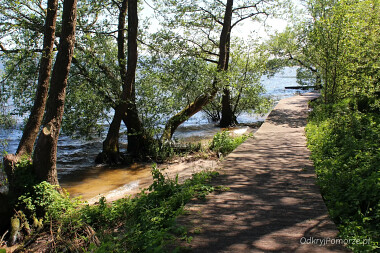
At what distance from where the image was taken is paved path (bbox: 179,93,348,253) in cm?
354

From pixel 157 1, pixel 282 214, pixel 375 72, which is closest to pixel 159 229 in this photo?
pixel 282 214

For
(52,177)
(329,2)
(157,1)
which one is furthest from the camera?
(329,2)

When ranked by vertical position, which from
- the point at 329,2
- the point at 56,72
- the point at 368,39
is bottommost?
the point at 56,72

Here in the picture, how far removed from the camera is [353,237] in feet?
11.4

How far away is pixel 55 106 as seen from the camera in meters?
7.16

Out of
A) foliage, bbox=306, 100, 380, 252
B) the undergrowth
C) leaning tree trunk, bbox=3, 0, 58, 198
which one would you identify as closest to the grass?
the undergrowth

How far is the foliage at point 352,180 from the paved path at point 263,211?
0.63ft

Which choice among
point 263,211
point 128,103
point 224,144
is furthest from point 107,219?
point 128,103

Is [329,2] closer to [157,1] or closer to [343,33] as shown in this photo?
[343,33]

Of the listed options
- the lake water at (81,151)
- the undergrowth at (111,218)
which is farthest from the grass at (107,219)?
the lake water at (81,151)

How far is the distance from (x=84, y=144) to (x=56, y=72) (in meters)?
10.0

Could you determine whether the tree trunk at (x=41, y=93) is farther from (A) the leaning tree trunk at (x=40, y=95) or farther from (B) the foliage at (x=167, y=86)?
(B) the foliage at (x=167, y=86)

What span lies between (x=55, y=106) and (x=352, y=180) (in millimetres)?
6132

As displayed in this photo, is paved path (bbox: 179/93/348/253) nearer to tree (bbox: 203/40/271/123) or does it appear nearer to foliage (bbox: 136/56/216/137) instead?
foliage (bbox: 136/56/216/137)
